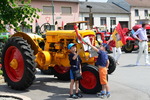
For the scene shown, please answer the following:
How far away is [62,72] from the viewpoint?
29.7ft

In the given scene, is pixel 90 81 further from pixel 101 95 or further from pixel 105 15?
pixel 105 15

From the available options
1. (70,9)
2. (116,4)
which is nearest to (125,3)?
(116,4)

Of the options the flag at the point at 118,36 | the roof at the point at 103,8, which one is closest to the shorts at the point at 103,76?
the flag at the point at 118,36

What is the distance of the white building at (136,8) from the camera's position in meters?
53.8

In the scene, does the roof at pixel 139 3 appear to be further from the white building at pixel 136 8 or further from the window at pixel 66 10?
the window at pixel 66 10

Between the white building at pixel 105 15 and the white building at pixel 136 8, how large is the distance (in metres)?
1.03

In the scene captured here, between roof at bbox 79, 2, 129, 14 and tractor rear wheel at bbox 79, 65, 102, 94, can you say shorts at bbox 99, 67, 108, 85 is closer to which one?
tractor rear wheel at bbox 79, 65, 102, 94

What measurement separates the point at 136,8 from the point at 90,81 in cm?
5009

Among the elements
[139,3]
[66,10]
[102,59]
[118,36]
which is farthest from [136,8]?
[102,59]

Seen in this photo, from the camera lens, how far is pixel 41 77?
9.84m

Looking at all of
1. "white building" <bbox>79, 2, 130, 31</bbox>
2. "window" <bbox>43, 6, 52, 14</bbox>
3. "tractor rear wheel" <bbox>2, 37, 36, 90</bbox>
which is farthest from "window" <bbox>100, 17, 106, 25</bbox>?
"tractor rear wheel" <bbox>2, 37, 36, 90</bbox>

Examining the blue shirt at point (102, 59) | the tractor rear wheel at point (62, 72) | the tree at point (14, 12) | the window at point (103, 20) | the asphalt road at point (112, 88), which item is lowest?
the asphalt road at point (112, 88)

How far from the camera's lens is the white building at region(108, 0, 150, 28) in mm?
53812

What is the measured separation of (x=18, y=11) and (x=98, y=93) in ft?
13.6
